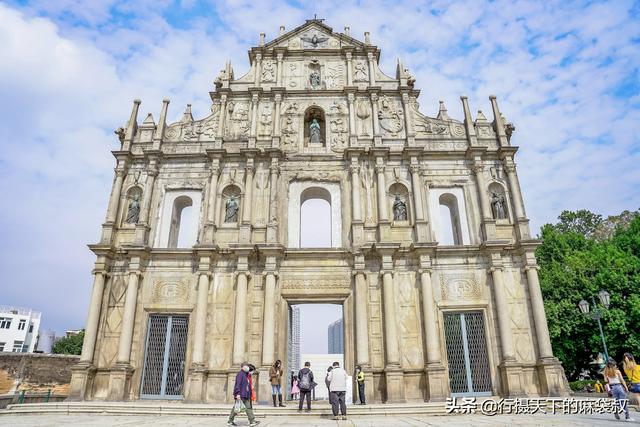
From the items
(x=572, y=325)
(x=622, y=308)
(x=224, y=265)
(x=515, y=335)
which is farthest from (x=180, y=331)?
(x=622, y=308)

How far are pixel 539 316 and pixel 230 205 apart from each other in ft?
39.2

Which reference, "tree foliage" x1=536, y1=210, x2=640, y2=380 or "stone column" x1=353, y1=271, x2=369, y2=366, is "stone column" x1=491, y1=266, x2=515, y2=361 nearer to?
"stone column" x1=353, y1=271, x2=369, y2=366

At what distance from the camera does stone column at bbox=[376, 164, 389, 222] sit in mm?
16859

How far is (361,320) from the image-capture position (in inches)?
600

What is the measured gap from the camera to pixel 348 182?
701 inches

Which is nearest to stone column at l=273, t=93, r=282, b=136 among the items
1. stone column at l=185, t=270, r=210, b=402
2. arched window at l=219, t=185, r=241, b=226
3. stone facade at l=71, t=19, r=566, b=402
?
stone facade at l=71, t=19, r=566, b=402

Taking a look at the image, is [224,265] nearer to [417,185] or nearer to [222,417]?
[222,417]

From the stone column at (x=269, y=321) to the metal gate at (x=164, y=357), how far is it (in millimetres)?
2993

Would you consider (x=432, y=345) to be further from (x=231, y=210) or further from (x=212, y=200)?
(x=212, y=200)

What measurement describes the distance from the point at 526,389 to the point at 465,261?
4.63 metres

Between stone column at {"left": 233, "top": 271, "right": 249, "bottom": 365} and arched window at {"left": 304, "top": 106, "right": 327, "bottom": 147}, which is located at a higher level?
arched window at {"left": 304, "top": 106, "right": 327, "bottom": 147}

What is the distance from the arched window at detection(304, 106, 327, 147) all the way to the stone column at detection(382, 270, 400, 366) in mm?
6708

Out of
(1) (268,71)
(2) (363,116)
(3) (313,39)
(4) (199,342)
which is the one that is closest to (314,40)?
(3) (313,39)

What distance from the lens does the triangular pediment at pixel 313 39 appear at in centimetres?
2098
